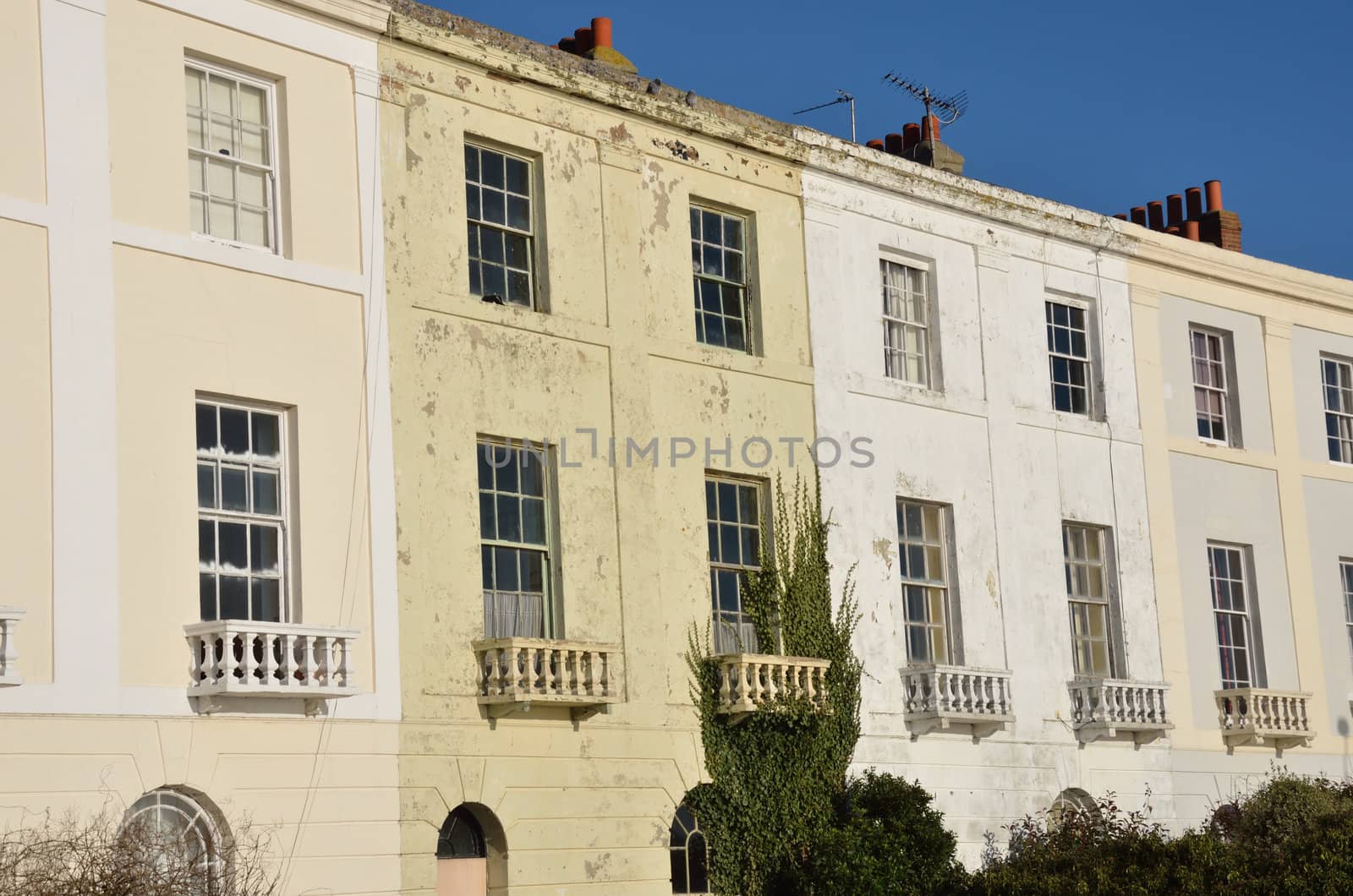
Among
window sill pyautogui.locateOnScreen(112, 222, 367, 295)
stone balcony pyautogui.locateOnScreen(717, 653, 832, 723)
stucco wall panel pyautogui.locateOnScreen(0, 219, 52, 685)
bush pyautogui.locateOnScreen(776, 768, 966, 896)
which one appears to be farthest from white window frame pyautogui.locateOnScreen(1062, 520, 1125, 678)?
stucco wall panel pyautogui.locateOnScreen(0, 219, 52, 685)

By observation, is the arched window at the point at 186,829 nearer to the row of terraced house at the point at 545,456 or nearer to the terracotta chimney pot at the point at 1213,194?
the row of terraced house at the point at 545,456

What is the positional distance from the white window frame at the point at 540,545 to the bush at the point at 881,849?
3837 millimetres

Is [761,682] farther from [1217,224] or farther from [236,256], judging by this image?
[1217,224]

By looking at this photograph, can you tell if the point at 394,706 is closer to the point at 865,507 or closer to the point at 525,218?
the point at 525,218

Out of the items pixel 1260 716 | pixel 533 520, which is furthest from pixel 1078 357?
pixel 533 520

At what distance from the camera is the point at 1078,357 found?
2647 cm

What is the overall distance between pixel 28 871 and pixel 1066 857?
11.7 m

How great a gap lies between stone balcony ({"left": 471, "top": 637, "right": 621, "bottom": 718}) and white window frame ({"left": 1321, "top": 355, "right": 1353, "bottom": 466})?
602 inches

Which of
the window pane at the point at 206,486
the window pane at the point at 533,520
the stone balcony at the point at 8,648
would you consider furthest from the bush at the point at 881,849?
the stone balcony at the point at 8,648

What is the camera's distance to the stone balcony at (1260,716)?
26281 mm

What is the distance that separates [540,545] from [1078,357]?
33.3ft

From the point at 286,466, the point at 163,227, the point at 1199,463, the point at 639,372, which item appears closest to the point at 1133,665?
the point at 1199,463

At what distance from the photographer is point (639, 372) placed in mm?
20734

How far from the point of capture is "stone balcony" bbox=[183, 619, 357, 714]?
52.5 feet
